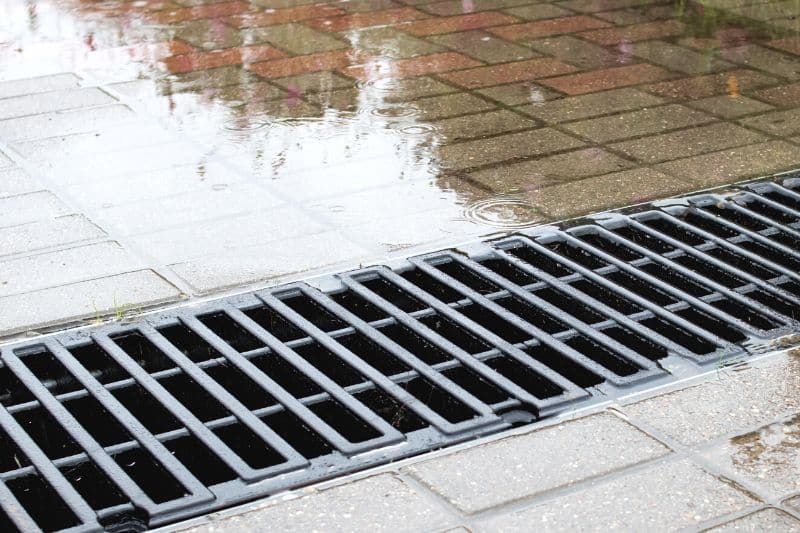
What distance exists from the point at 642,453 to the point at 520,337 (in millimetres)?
790

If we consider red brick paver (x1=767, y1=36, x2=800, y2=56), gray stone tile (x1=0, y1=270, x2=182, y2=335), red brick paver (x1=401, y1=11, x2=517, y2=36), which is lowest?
gray stone tile (x1=0, y1=270, x2=182, y2=335)

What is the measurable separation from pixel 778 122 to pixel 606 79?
40.3 inches

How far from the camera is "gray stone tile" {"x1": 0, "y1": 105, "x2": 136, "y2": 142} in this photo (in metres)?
5.68

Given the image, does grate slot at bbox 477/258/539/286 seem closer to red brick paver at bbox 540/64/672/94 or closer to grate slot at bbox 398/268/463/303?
grate slot at bbox 398/268/463/303

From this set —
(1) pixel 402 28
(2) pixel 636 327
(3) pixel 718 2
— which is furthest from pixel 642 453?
(3) pixel 718 2

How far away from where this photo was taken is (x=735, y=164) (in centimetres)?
520

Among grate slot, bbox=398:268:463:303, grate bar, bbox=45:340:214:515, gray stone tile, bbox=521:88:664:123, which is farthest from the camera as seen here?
gray stone tile, bbox=521:88:664:123

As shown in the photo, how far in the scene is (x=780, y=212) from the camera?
4.72m

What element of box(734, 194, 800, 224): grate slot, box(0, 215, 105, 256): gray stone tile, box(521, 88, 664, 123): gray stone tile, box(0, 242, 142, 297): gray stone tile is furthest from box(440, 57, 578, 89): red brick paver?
box(0, 242, 142, 297): gray stone tile

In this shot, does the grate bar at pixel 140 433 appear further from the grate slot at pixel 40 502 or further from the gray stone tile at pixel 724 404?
the gray stone tile at pixel 724 404

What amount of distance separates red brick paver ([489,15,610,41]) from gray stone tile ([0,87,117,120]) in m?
2.44

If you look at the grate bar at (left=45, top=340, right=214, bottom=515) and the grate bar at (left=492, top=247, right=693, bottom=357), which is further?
the grate bar at (left=492, top=247, right=693, bottom=357)

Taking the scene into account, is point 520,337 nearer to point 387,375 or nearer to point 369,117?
→ point 387,375

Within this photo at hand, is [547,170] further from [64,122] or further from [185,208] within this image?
[64,122]
